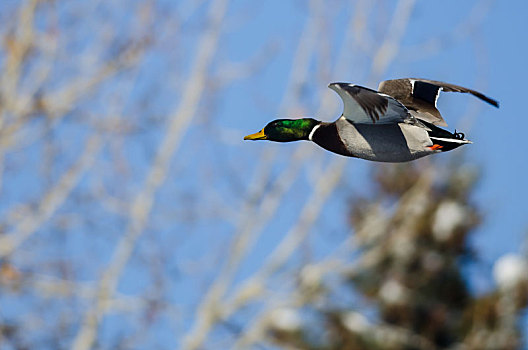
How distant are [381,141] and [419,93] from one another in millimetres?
713

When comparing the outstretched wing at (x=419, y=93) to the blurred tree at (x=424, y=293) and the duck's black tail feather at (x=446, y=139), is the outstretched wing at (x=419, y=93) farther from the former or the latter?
the blurred tree at (x=424, y=293)

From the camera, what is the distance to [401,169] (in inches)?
552

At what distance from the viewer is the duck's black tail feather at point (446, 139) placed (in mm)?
2676

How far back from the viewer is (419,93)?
3.33 metres

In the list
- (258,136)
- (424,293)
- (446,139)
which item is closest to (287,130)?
(258,136)

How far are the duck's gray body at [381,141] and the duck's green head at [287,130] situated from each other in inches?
8.1

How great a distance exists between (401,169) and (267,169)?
537 cm

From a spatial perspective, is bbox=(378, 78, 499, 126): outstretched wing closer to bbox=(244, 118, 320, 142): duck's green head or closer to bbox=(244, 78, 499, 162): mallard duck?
bbox=(244, 78, 499, 162): mallard duck

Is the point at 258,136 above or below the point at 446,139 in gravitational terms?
above

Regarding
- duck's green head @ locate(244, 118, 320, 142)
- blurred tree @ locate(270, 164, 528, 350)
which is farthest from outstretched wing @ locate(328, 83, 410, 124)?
blurred tree @ locate(270, 164, 528, 350)

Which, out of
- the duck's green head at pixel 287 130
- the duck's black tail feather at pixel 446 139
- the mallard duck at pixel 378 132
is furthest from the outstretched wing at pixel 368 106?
the duck's green head at pixel 287 130

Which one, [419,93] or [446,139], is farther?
[419,93]

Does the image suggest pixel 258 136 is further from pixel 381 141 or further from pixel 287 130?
pixel 381 141

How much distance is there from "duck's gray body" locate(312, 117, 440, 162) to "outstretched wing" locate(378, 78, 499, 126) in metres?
0.35
